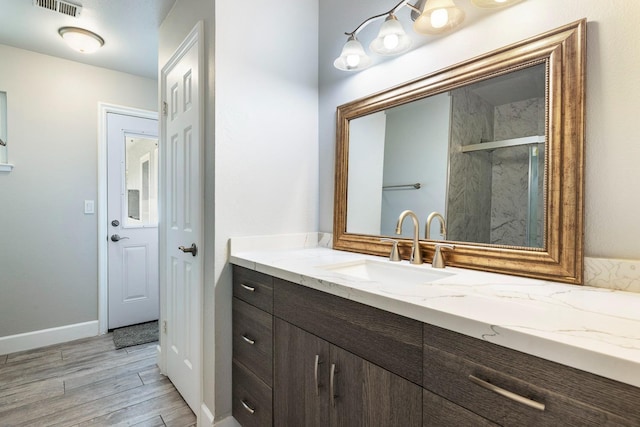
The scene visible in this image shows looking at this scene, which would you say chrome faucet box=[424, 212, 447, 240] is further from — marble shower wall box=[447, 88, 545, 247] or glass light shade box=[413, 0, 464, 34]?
glass light shade box=[413, 0, 464, 34]

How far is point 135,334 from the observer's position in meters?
2.79

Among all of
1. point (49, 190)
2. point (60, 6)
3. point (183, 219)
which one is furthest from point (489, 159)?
point (49, 190)

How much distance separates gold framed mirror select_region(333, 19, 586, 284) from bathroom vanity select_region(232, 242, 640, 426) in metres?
0.14

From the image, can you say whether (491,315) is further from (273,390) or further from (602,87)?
(273,390)

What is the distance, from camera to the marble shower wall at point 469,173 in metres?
1.21

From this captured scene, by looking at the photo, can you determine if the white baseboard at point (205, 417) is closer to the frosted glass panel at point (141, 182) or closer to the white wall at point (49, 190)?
the white wall at point (49, 190)

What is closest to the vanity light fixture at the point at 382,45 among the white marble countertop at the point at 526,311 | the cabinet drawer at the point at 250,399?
the white marble countertop at the point at 526,311

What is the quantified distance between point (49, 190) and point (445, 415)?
322 centimetres

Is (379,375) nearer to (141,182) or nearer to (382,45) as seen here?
(382,45)

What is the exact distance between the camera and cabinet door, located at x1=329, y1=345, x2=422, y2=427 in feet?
2.59

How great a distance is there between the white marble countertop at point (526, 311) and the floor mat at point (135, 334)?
2153 mm

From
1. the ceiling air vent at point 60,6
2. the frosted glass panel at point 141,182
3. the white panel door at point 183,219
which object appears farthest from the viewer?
the frosted glass panel at point 141,182

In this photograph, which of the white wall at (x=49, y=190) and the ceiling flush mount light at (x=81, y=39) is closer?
the ceiling flush mount light at (x=81, y=39)

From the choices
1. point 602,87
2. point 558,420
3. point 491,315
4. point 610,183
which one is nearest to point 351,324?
point 491,315
